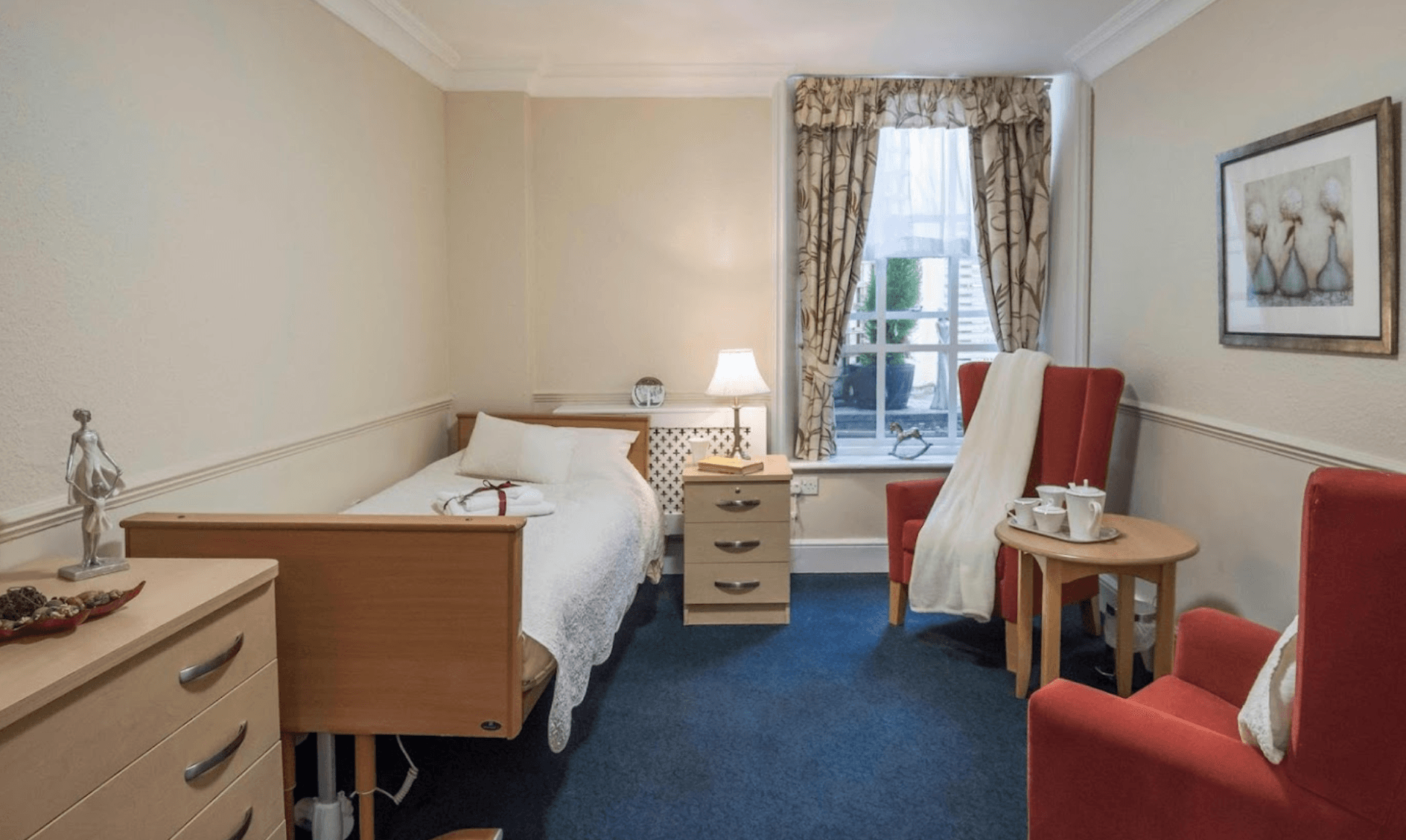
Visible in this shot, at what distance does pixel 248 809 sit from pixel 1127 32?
12.7 feet

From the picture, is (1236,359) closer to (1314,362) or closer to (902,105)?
(1314,362)

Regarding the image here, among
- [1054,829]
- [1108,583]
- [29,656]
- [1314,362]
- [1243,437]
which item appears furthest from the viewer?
[1108,583]

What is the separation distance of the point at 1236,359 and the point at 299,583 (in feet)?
9.33

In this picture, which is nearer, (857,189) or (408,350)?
(408,350)

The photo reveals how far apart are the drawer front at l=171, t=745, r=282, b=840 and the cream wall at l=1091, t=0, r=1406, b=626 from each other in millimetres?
2701

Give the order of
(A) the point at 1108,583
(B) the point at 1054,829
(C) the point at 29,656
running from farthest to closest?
1. (A) the point at 1108,583
2. (B) the point at 1054,829
3. (C) the point at 29,656

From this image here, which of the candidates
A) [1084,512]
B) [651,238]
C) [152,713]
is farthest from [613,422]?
[152,713]

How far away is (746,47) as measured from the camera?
3949 mm

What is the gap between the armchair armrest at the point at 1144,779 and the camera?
1349 mm

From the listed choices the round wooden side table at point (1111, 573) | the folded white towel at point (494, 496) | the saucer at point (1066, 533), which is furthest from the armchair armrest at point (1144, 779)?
the folded white towel at point (494, 496)

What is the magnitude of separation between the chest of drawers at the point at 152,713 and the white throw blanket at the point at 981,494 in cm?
227

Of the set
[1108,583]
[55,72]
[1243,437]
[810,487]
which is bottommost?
[1108,583]

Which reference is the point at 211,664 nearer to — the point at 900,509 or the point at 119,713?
the point at 119,713

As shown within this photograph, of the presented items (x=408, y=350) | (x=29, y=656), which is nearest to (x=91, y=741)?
(x=29, y=656)
